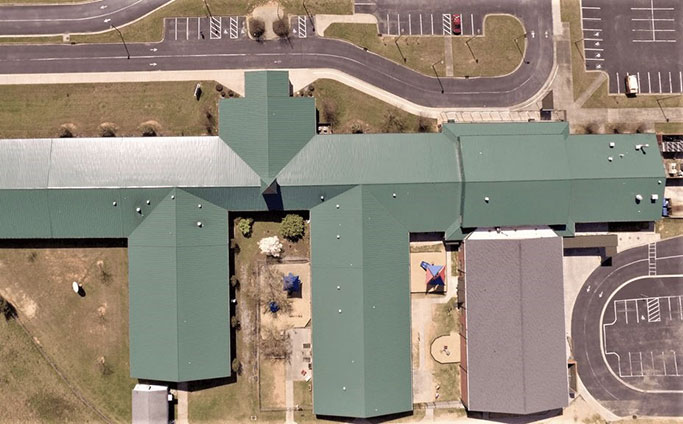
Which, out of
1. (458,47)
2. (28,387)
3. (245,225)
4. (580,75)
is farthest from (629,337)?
(28,387)

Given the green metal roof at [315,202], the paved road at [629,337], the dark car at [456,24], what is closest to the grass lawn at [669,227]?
the paved road at [629,337]

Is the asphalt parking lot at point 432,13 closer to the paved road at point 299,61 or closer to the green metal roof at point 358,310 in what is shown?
the paved road at point 299,61

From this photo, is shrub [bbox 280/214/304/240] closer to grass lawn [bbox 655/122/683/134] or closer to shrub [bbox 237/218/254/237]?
shrub [bbox 237/218/254/237]

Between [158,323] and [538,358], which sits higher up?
[158,323]

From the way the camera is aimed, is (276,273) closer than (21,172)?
No

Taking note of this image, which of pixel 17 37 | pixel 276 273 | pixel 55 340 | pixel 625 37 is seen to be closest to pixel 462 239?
pixel 276 273

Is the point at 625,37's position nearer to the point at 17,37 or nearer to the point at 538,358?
the point at 538,358

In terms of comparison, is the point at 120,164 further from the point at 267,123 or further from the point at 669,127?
the point at 669,127
